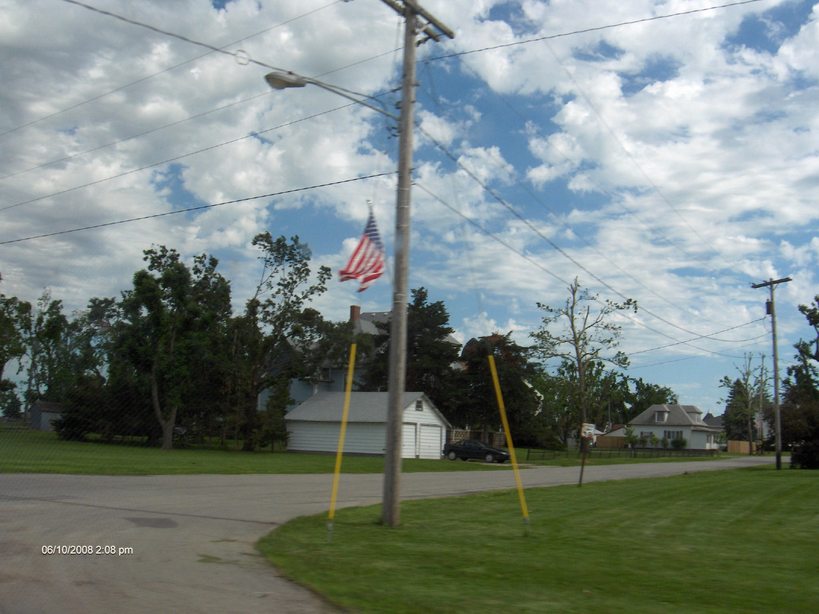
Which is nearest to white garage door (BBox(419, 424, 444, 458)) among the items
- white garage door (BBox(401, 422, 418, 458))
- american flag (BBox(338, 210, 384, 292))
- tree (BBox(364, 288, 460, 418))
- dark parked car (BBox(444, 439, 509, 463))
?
white garage door (BBox(401, 422, 418, 458))

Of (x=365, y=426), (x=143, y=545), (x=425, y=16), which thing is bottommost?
(x=143, y=545)

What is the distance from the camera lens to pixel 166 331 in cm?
5269

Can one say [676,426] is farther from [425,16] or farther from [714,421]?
[425,16]

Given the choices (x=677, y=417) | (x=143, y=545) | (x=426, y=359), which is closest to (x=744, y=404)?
(x=677, y=417)

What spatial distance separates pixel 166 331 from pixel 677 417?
74147 mm

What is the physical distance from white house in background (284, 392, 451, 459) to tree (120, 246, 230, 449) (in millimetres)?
8295

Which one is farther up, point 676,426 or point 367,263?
point 367,263

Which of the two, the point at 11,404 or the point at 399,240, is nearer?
the point at 399,240

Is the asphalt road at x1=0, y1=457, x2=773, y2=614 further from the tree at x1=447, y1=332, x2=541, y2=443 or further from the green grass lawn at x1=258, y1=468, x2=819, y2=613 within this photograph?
the tree at x1=447, y1=332, x2=541, y2=443

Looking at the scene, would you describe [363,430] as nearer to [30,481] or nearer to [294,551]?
[30,481]

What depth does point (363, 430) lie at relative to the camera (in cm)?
5331

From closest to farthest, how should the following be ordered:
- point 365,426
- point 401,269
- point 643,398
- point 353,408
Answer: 1. point 401,269
2. point 365,426
3. point 353,408
4. point 643,398

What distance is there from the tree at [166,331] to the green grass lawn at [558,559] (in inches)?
1492

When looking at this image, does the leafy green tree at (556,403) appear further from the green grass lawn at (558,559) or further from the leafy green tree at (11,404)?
the green grass lawn at (558,559)
